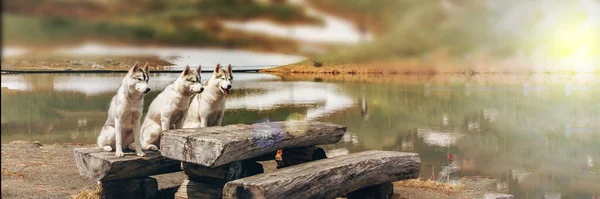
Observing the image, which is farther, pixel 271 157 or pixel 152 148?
pixel 271 157

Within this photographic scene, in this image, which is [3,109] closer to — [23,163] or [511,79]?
[23,163]

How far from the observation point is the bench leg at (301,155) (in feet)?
24.8

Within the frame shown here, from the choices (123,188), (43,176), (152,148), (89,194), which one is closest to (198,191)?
(152,148)

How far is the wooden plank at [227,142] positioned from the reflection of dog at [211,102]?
21.3 inches

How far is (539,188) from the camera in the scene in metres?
11.7

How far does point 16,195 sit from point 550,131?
77.6 ft

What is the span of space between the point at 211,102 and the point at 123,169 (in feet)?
4.58

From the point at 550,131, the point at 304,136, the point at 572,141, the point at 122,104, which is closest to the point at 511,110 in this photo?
the point at 550,131

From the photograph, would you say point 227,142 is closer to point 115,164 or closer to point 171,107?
point 171,107

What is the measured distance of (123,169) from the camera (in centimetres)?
636

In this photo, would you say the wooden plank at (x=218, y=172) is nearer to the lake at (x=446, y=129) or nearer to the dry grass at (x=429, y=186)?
the lake at (x=446, y=129)

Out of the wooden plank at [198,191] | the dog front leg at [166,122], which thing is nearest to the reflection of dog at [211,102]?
the dog front leg at [166,122]

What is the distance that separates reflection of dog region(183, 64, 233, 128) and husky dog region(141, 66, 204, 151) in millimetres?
349

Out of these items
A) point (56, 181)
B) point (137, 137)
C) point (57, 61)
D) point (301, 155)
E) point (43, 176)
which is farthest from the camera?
point (43, 176)
